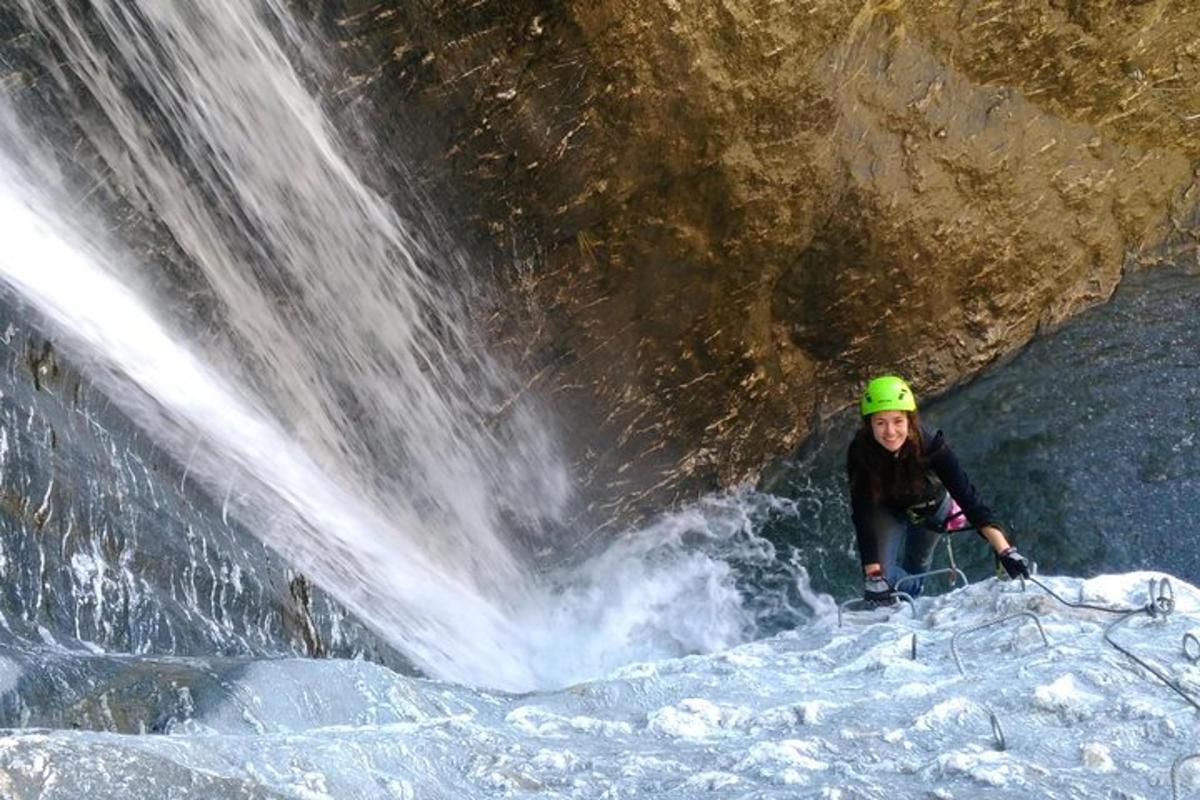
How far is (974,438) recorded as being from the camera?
8.24 meters

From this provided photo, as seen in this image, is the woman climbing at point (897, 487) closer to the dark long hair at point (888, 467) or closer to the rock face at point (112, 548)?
the dark long hair at point (888, 467)

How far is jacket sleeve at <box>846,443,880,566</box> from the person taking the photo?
561 centimetres

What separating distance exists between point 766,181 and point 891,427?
2.74 m

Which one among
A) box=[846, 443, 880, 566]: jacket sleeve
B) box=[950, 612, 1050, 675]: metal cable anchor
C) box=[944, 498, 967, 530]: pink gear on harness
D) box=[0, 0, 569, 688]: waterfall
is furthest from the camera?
box=[944, 498, 967, 530]: pink gear on harness

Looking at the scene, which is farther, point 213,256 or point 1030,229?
point 1030,229

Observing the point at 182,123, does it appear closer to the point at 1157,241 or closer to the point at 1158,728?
the point at 1158,728

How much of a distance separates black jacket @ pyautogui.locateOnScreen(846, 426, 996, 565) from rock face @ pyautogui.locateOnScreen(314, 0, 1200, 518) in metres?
2.24

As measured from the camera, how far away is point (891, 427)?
5285 mm

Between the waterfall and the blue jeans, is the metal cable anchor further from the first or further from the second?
the waterfall

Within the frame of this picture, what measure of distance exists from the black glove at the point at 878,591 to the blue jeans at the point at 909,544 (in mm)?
153

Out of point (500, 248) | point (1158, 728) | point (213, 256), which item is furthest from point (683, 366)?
point (1158, 728)

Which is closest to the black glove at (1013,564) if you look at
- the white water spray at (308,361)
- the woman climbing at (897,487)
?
the woman climbing at (897,487)

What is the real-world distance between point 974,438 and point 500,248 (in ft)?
9.71

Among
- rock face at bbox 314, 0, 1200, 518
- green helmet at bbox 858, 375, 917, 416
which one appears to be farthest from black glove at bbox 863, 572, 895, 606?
rock face at bbox 314, 0, 1200, 518
